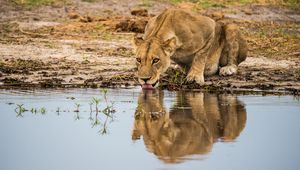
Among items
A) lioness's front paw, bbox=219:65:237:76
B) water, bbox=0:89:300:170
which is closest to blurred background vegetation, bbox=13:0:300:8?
lioness's front paw, bbox=219:65:237:76

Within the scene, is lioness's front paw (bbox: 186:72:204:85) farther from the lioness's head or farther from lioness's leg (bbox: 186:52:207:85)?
the lioness's head

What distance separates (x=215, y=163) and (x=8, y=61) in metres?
8.41

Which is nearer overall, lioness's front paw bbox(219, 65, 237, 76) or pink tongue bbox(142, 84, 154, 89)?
pink tongue bbox(142, 84, 154, 89)

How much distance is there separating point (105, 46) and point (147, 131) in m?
8.87

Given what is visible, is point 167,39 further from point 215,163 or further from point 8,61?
point 215,163

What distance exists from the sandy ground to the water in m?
1.41

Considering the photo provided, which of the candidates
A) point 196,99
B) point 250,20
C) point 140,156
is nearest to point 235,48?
point 196,99

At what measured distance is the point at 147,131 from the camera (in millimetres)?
8047

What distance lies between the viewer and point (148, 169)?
6.32m

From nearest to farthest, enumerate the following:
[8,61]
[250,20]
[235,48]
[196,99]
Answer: [196,99] → [235,48] → [8,61] → [250,20]

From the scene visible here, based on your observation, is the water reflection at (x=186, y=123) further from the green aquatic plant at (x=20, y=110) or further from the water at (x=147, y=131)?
the green aquatic plant at (x=20, y=110)

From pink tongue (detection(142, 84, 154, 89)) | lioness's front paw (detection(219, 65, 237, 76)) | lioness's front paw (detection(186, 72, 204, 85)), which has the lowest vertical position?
pink tongue (detection(142, 84, 154, 89))

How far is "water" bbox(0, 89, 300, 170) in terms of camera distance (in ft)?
22.0

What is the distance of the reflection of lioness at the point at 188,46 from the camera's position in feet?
36.7
